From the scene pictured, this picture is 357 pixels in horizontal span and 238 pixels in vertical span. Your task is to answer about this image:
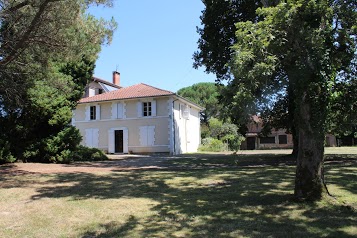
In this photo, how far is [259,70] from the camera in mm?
6305

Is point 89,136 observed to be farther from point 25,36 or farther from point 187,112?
point 25,36

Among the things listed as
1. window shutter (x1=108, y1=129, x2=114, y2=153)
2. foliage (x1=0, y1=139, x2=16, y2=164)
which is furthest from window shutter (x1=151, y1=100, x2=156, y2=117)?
foliage (x1=0, y1=139, x2=16, y2=164)

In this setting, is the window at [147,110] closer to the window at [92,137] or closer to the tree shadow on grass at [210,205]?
the window at [92,137]

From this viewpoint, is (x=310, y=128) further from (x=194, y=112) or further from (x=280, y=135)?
(x=280, y=135)

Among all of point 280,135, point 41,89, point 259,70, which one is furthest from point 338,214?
point 280,135

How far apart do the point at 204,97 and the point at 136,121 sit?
31403mm

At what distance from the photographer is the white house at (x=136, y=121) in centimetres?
2906

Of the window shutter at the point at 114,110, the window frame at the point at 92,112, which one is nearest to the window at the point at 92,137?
the window frame at the point at 92,112

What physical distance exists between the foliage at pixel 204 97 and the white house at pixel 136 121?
79.3ft

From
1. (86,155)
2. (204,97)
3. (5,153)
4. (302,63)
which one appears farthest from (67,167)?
(204,97)

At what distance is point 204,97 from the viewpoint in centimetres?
6022

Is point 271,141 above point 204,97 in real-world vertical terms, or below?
below

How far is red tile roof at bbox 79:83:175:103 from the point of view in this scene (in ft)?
96.4

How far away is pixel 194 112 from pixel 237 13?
19.1 meters
